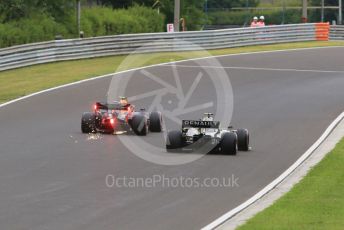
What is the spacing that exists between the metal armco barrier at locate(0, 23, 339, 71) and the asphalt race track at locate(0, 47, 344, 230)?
17.4ft

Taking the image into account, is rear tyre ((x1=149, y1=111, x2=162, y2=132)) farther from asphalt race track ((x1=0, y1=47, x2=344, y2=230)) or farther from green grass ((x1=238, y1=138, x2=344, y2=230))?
green grass ((x1=238, y1=138, x2=344, y2=230))

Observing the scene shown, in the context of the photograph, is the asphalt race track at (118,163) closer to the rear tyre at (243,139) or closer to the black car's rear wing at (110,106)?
the rear tyre at (243,139)

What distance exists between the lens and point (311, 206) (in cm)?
1103

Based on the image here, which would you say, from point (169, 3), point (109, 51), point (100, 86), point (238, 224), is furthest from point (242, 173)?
point (169, 3)

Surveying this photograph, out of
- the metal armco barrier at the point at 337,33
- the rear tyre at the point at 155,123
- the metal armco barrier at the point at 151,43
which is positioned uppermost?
the rear tyre at the point at 155,123

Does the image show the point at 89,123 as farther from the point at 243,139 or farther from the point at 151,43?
the point at 151,43

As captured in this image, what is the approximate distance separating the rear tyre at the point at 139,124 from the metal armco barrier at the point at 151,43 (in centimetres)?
1500

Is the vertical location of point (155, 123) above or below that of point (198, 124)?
below

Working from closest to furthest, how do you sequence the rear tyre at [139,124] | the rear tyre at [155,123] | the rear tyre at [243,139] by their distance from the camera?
Result: the rear tyre at [243,139], the rear tyre at [139,124], the rear tyre at [155,123]

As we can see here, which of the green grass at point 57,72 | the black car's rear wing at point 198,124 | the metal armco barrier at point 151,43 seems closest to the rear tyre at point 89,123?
the black car's rear wing at point 198,124

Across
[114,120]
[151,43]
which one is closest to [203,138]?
[114,120]

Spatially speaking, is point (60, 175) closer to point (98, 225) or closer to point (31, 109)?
point (98, 225)

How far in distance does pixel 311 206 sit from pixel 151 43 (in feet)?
88.3

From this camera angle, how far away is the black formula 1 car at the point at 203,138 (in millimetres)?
15375
